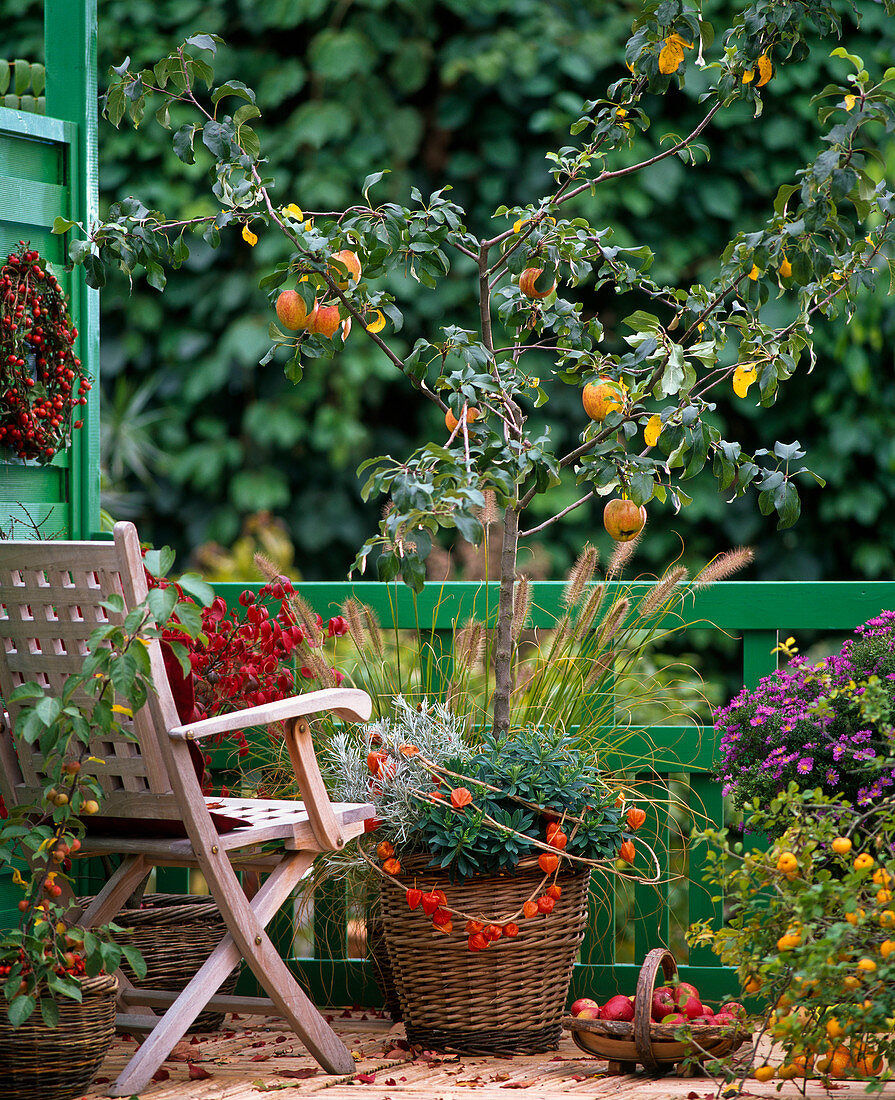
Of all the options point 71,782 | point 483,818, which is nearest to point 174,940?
point 71,782

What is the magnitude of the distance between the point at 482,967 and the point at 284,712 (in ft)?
2.10

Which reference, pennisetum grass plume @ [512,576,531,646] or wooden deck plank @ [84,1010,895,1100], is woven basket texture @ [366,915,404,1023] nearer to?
wooden deck plank @ [84,1010,895,1100]

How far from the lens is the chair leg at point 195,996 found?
2.22 meters

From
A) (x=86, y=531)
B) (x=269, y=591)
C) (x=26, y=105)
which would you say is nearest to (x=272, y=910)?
(x=269, y=591)

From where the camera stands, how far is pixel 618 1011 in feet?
8.18

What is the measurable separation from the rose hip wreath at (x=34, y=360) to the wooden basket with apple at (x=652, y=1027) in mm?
1706

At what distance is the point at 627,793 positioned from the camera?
9.94 feet

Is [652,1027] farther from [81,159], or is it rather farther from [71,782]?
[81,159]

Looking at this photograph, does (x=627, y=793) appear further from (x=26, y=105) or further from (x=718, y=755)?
(x=26, y=105)

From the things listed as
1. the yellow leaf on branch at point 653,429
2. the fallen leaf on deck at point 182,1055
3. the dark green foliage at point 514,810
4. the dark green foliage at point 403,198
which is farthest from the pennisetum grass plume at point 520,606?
the dark green foliage at point 403,198

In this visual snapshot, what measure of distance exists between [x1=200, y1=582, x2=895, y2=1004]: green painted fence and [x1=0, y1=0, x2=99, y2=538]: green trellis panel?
0.86m

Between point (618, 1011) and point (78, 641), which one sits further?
point (618, 1011)

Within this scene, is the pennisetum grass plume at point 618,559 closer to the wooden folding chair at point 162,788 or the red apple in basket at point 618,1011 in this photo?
the wooden folding chair at point 162,788

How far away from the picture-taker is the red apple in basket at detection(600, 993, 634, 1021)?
249cm
